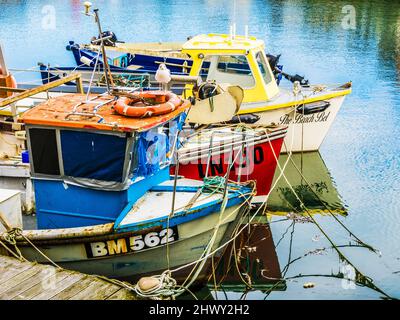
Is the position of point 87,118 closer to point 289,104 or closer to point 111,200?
point 111,200

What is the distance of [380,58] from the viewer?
93.2 feet

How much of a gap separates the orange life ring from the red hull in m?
2.25

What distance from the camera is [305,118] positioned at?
1495 cm

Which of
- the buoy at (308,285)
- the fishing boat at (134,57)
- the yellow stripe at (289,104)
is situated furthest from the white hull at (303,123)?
the buoy at (308,285)

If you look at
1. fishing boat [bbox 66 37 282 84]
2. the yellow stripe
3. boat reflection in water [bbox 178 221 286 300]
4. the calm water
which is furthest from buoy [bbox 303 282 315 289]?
fishing boat [bbox 66 37 282 84]

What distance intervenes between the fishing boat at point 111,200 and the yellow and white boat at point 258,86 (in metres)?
5.38

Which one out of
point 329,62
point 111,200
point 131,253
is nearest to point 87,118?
point 111,200

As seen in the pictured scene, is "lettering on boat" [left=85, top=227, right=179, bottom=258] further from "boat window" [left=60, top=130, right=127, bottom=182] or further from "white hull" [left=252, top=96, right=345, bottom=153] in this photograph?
"white hull" [left=252, top=96, right=345, bottom=153]

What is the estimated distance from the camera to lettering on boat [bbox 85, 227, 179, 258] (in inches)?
336
